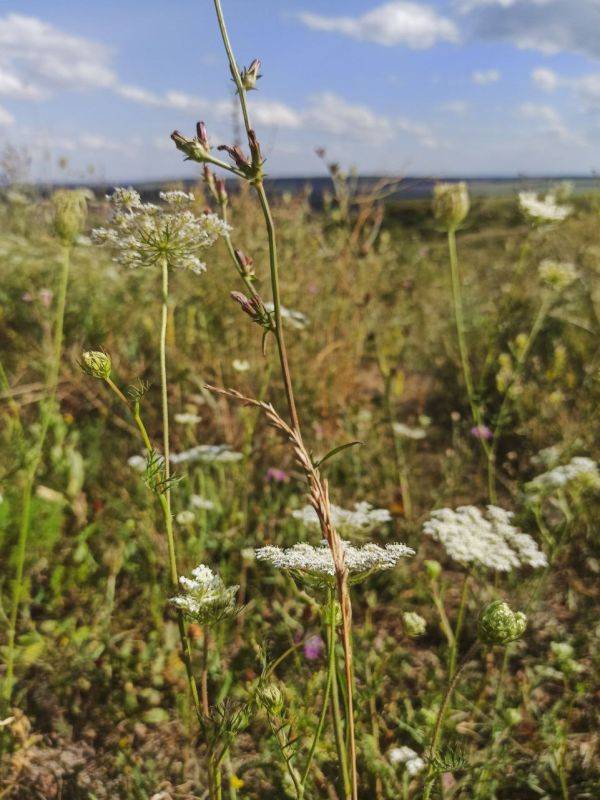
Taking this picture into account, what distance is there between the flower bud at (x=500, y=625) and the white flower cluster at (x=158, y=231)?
919 mm

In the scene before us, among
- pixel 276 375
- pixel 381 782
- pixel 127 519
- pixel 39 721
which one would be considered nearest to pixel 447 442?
pixel 276 375

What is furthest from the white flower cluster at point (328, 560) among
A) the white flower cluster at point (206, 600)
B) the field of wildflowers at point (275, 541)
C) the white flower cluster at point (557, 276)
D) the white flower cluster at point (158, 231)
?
the white flower cluster at point (557, 276)

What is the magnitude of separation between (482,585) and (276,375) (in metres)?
1.74

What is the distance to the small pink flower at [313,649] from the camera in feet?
6.62

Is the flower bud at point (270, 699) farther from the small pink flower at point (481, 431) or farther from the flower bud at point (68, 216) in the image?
the small pink flower at point (481, 431)

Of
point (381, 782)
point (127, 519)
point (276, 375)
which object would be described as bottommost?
point (381, 782)

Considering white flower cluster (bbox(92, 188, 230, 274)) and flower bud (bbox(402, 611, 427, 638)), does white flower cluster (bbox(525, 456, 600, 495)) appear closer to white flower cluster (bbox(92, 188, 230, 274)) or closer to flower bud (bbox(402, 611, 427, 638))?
flower bud (bbox(402, 611, 427, 638))

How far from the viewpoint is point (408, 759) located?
5.65 ft

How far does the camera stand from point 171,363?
12.2 ft

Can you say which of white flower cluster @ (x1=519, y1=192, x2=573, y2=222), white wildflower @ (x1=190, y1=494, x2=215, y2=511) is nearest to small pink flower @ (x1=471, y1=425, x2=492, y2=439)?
white flower cluster @ (x1=519, y1=192, x2=573, y2=222)

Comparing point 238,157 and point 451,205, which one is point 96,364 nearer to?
point 238,157

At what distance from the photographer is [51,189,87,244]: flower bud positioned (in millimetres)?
1722

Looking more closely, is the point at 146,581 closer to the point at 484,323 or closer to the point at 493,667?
the point at 493,667

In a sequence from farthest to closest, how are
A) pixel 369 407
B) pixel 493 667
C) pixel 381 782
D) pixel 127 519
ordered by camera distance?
pixel 369 407 < pixel 127 519 < pixel 493 667 < pixel 381 782
